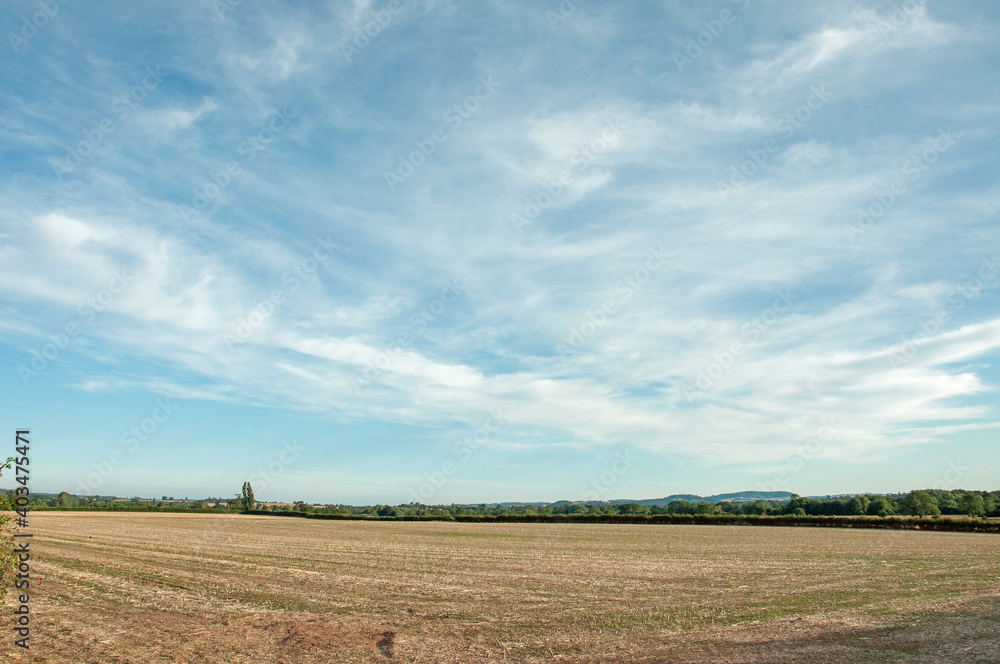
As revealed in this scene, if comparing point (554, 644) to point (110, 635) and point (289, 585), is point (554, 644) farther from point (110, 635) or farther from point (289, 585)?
point (289, 585)

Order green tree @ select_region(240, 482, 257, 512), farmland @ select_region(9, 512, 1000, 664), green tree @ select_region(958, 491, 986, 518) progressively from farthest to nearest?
green tree @ select_region(240, 482, 257, 512)
green tree @ select_region(958, 491, 986, 518)
farmland @ select_region(9, 512, 1000, 664)

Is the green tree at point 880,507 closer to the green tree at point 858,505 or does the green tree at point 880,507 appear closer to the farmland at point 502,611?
the green tree at point 858,505

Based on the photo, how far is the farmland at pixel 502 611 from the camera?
38.7ft

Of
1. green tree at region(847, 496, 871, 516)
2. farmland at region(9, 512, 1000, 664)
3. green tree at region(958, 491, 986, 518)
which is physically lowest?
green tree at region(847, 496, 871, 516)

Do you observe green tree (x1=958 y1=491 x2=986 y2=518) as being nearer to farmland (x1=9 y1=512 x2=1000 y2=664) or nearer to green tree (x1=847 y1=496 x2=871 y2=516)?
green tree (x1=847 y1=496 x2=871 y2=516)

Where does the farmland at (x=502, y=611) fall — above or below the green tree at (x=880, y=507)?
above

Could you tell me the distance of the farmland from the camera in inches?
464

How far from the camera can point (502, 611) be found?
1576 cm

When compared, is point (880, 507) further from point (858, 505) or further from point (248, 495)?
point (248, 495)

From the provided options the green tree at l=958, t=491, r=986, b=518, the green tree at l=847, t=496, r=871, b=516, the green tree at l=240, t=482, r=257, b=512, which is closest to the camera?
the green tree at l=958, t=491, r=986, b=518

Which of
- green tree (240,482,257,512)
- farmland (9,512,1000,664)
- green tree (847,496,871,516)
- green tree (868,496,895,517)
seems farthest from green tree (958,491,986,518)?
green tree (240,482,257,512)

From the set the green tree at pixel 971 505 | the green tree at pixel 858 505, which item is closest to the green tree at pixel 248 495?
the green tree at pixel 858 505

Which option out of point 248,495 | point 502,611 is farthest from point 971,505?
point 248,495

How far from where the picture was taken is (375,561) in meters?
28.6
